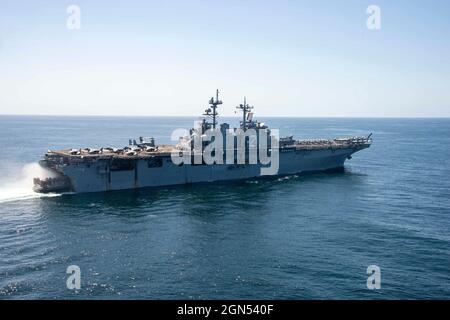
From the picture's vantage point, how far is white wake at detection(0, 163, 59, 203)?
50.6 m

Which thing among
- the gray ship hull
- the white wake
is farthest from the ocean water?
the gray ship hull

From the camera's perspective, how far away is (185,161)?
61531 millimetres

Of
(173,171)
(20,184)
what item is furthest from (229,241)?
(20,184)

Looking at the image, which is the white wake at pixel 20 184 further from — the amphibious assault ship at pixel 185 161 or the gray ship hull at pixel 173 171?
the gray ship hull at pixel 173 171

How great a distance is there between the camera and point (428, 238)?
122 feet

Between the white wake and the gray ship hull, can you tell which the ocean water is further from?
the gray ship hull

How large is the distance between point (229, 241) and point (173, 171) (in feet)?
82.4

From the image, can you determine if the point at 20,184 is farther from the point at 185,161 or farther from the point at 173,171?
the point at 185,161

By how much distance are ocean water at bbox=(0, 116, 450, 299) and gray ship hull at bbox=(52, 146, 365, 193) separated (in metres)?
1.99

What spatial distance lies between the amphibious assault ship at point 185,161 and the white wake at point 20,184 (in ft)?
5.11

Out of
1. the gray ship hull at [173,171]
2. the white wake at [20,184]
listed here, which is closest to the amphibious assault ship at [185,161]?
the gray ship hull at [173,171]

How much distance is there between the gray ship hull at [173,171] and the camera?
54469mm
